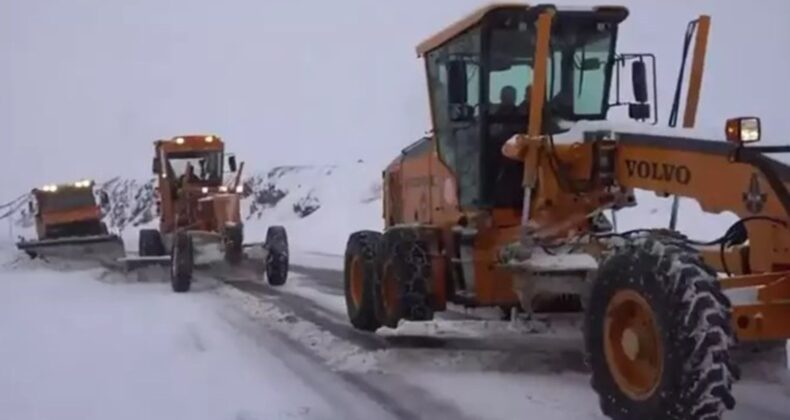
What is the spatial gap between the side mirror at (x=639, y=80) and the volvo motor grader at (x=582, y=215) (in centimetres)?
1

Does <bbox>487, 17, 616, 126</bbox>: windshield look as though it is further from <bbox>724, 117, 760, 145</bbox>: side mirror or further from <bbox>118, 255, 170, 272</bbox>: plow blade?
<bbox>118, 255, 170, 272</bbox>: plow blade

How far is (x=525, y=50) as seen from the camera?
327 inches

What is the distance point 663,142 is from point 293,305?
24.5 ft

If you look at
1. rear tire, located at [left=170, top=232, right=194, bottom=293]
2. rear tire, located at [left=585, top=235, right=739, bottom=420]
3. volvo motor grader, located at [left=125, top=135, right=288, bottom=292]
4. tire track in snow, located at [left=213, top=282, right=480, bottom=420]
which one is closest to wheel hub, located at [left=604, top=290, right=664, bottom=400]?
rear tire, located at [left=585, top=235, right=739, bottom=420]

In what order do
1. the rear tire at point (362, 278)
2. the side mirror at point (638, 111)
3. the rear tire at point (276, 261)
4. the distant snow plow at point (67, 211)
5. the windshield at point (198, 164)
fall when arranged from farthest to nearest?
the distant snow plow at point (67, 211), the windshield at point (198, 164), the rear tire at point (276, 261), the rear tire at point (362, 278), the side mirror at point (638, 111)

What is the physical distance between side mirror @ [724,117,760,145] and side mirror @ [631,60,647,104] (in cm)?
282

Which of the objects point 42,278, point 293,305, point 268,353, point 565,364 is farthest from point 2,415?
point 42,278

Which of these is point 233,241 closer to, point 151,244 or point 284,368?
point 151,244

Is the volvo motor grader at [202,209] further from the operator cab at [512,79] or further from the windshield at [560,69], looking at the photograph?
the windshield at [560,69]

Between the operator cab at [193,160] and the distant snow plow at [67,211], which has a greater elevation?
the operator cab at [193,160]

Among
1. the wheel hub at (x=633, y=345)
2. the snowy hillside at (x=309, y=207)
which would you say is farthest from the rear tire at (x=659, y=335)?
the snowy hillside at (x=309, y=207)

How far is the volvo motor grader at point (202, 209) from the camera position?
1633 centimetres

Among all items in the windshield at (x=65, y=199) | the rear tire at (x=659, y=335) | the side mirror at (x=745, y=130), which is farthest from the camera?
the windshield at (x=65, y=199)

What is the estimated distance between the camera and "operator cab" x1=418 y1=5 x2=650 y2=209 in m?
8.23
